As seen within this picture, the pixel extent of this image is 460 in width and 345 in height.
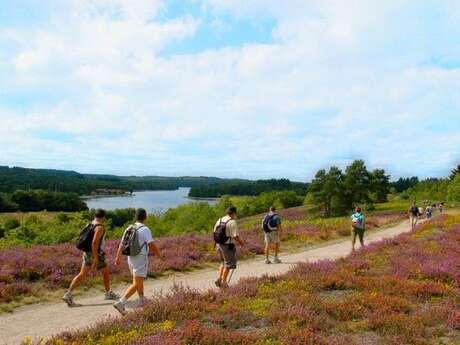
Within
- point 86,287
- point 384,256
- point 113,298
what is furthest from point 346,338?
point 384,256

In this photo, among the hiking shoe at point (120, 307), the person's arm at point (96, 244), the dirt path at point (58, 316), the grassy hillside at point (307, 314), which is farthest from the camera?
the person's arm at point (96, 244)

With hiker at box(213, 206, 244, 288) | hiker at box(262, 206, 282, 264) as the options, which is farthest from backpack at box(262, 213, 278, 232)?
hiker at box(213, 206, 244, 288)

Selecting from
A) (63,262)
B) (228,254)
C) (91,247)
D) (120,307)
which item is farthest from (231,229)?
(63,262)

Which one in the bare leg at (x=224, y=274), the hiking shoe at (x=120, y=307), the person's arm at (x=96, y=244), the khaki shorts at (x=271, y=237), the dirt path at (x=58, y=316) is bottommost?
the dirt path at (x=58, y=316)

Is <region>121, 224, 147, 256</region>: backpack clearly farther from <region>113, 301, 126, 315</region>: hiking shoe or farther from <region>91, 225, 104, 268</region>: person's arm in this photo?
<region>91, 225, 104, 268</region>: person's arm

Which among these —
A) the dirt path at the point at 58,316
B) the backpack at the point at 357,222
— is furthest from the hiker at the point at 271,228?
the backpack at the point at 357,222

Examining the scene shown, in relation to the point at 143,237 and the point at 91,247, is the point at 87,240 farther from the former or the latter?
the point at 143,237

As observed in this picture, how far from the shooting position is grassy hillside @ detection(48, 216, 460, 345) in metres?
7.79

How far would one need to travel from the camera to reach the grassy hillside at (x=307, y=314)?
779 centimetres

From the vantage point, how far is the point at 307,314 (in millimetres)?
8984

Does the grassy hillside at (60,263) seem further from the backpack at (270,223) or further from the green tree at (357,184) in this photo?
the green tree at (357,184)

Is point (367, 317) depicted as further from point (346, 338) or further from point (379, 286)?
point (379, 286)

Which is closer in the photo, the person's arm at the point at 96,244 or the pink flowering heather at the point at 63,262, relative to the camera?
the person's arm at the point at 96,244

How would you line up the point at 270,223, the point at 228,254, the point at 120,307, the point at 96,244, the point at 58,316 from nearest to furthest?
the point at 120,307, the point at 58,316, the point at 96,244, the point at 228,254, the point at 270,223
